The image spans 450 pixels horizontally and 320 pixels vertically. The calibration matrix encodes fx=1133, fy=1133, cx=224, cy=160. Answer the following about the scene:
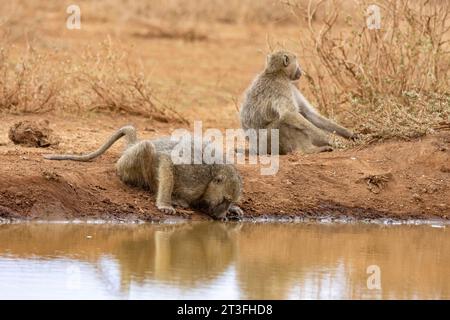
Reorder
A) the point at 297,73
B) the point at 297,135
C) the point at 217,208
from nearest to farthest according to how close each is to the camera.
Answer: the point at 217,208, the point at 297,135, the point at 297,73

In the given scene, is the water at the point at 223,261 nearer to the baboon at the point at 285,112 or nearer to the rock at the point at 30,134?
the baboon at the point at 285,112

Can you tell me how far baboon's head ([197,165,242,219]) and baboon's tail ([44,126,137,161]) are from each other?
982 mm

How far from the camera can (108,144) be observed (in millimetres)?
10586

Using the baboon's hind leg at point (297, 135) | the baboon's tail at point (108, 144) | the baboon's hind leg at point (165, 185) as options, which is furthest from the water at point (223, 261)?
the baboon's hind leg at point (297, 135)

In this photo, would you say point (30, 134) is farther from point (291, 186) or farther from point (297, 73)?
point (297, 73)

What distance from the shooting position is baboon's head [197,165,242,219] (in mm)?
9875

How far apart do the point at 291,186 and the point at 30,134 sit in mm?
2765

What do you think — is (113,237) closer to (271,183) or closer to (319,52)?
(271,183)

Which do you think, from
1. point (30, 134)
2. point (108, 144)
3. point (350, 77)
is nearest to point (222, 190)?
point (108, 144)

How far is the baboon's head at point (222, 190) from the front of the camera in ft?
32.4

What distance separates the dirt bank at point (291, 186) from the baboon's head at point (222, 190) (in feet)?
0.56

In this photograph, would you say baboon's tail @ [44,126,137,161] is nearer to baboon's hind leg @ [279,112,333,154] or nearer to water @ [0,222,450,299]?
water @ [0,222,450,299]

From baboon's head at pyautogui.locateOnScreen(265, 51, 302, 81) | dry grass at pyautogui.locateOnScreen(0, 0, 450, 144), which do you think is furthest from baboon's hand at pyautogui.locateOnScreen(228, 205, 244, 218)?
baboon's head at pyautogui.locateOnScreen(265, 51, 302, 81)
